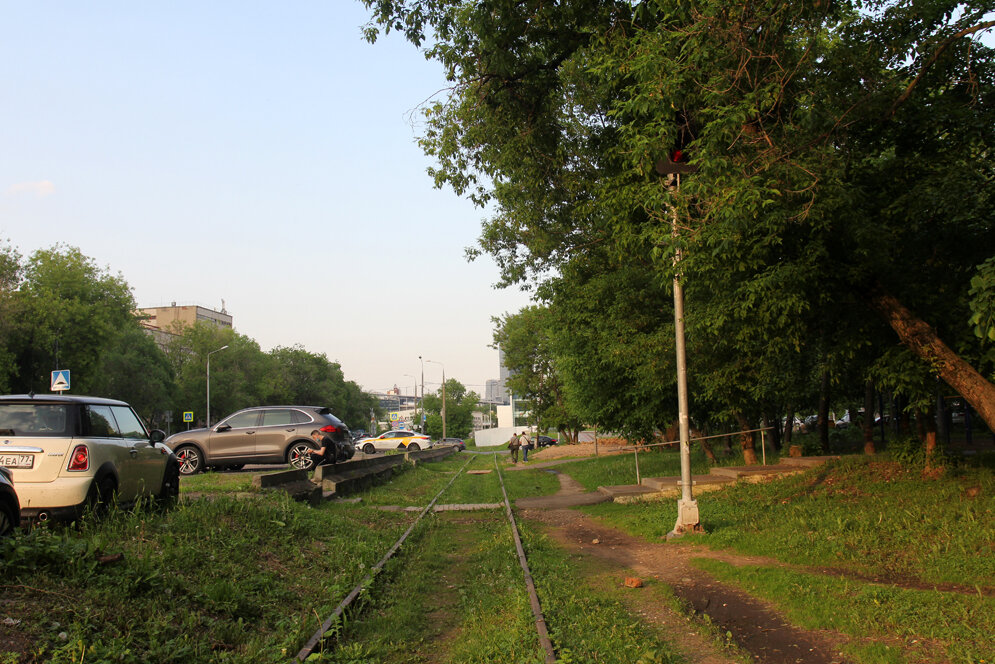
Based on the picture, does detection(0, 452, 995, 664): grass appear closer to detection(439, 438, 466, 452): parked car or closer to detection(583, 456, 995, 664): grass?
detection(583, 456, 995, 664): grass

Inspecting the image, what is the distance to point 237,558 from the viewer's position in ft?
24.6

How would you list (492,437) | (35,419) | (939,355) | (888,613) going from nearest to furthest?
(888,613), (35,419), (939,355), (492,437)

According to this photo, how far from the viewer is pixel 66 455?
7.30 meters

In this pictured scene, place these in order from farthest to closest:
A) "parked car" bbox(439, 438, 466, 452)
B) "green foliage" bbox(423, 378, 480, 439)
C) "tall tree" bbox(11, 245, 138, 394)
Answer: "green foliage" bbox(423, 378, 480, 439) < "parked car" bbox(439, 438, 466, 452) < "tall tree" bbox(11, 245, 138, 394)

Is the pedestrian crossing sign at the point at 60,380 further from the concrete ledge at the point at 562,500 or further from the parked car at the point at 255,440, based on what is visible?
the concrete ledge at the point at 562,500

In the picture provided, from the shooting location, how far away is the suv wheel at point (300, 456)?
15789mm

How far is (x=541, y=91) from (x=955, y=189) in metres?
6.54

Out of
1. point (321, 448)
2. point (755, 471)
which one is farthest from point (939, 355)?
point (321, 448)

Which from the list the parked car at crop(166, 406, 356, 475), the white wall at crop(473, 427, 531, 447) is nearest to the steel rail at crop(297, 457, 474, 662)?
the parked car at crop(166, 406, 356, 475)

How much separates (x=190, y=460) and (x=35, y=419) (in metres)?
9.02

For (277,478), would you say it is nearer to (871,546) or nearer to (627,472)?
(871,546)

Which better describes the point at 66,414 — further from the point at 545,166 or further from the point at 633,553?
the point at 545,166

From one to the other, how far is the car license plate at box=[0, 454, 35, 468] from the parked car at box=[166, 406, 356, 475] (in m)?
8.64

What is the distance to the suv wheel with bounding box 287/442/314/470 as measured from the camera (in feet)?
51.8
